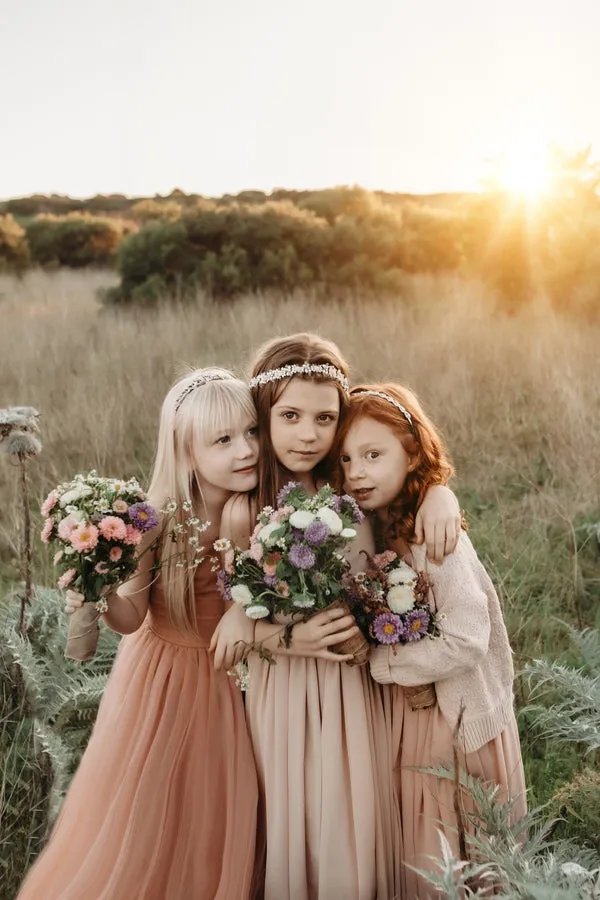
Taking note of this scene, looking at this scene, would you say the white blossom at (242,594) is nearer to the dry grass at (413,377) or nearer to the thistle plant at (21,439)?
the thistle plant at (21,439)

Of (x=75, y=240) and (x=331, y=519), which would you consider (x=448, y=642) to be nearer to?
(x=331, y=519)

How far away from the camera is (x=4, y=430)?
131 inches

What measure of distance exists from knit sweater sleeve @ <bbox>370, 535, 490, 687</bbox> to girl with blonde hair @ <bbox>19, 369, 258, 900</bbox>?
2.00 feet

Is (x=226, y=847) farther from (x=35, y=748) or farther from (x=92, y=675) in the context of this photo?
(x=92, y=675)

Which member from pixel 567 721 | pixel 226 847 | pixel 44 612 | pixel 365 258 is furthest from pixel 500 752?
pixel 365 258

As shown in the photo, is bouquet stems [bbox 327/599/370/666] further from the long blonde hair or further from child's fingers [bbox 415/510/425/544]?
the long blonde hair

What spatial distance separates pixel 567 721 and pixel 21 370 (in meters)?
6.37

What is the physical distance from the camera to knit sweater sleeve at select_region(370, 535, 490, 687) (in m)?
2.31

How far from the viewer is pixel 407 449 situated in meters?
2.56

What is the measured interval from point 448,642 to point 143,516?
40.1 inches

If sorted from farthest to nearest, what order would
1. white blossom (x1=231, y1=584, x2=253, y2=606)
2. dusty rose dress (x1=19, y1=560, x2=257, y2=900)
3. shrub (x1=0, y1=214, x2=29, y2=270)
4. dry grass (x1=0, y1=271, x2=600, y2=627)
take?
1. shrub (x1=0, y1=214, x2=29, y2=270)
2. dry grass (x1=0, y1=271, x2=600, y2=627)
3. dusty rose dress (x1=19, y1=560, x2=257, y2=900)
4. white blossom (x1=231, y1=584, x2=253, y2=606)

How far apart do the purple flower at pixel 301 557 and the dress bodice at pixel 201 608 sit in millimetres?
665

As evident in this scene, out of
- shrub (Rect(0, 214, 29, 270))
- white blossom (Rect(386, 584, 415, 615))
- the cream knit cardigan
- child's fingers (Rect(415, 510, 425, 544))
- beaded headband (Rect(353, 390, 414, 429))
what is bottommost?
the cream knit cardigan

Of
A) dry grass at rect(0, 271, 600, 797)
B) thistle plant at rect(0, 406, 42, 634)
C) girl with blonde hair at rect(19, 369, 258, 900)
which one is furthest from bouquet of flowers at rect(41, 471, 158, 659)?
dry grass at rect(0, 271, 600, 797)
